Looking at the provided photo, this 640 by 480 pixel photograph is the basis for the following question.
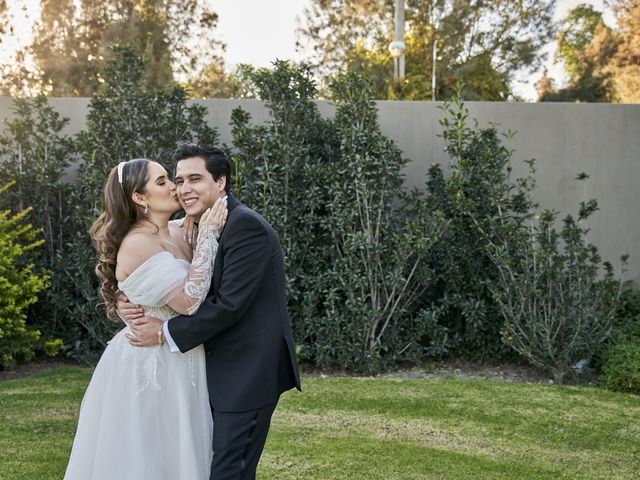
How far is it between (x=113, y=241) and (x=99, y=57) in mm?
22590

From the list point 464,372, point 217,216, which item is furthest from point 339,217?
point 217,216

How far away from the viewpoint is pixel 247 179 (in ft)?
25.1

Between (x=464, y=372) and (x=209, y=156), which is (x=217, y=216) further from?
(x=464, y=372)

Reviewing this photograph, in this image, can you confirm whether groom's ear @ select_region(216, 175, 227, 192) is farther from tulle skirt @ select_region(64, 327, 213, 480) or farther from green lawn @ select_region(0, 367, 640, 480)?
green lawn @ select_region(0, 367, 640, 480)

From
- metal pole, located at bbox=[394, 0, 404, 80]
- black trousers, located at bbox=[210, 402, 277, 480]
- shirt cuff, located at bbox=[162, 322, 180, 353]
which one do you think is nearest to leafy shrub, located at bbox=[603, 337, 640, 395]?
black trousers, located at bbox=[210, 402, 277, 480]

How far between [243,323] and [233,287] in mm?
201

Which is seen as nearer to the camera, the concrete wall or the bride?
the bride

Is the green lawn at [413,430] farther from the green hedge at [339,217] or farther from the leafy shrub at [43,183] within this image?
the leafy shrub at [43,183]

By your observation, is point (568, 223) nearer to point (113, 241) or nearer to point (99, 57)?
point (113, 241)

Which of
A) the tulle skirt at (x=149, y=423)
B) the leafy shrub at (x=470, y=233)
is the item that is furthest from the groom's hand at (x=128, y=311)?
the leafy shrub at (x=470, y=233)

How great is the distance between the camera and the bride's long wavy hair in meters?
3.05

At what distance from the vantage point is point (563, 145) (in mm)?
8922

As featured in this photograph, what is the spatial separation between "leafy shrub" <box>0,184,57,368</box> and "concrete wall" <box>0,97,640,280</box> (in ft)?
5.46

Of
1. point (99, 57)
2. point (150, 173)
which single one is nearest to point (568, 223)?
point (150, 173)
